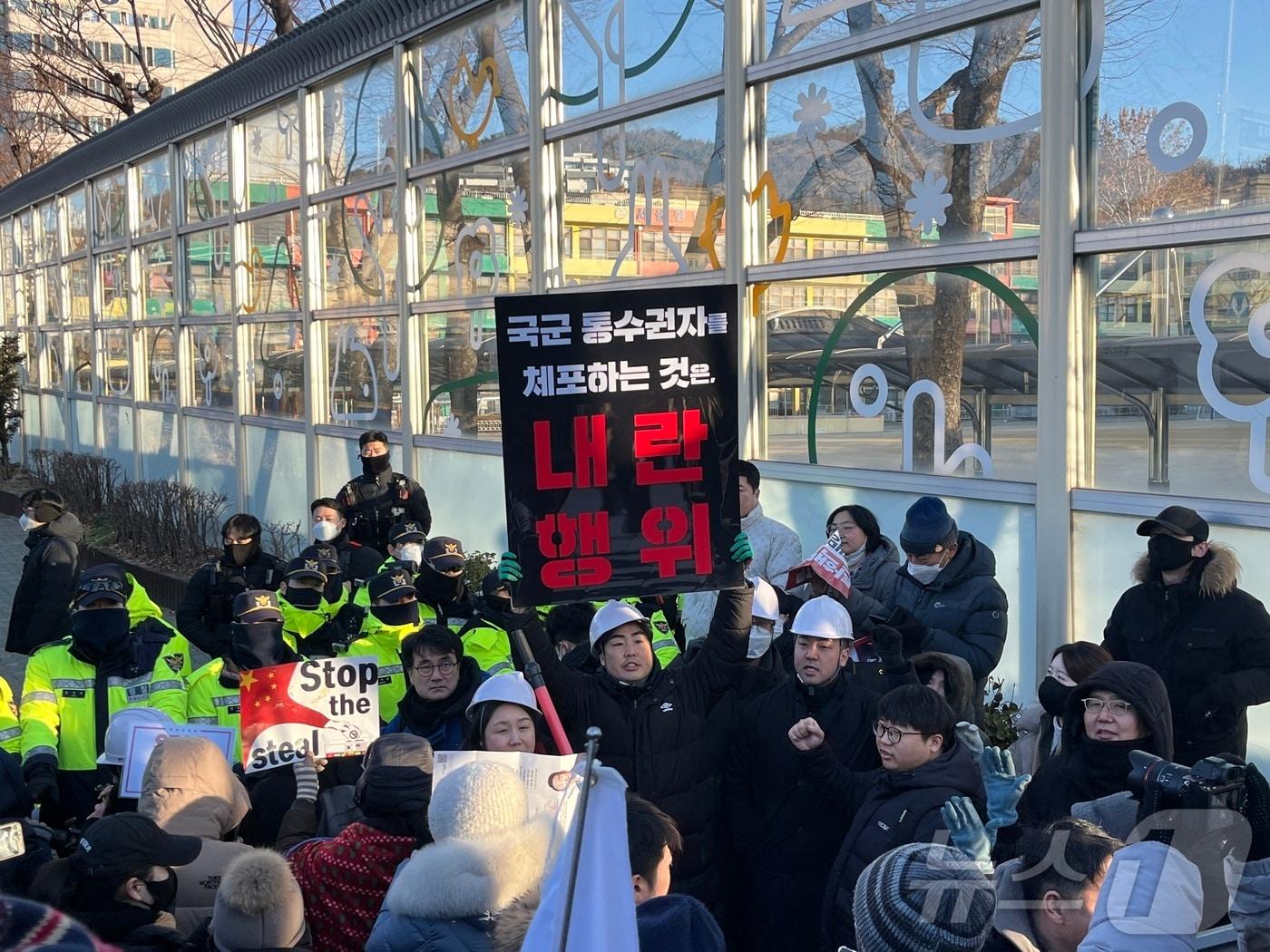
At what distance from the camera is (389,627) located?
6.43 meters

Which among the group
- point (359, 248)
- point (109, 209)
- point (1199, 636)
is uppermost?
point (109, 209)

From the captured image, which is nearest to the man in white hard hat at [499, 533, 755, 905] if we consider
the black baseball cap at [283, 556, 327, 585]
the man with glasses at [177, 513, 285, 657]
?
the black baseball cap at [283, 556, 327, 585]

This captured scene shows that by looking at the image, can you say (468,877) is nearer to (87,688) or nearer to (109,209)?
(87,688)

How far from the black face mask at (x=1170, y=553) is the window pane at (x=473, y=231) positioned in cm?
680

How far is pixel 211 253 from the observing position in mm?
17688

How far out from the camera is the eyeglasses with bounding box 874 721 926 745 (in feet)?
13.2

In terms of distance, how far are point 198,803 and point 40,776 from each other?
1489mm

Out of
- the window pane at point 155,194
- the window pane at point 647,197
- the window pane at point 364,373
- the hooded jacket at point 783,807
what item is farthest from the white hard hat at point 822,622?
the window pane at point 155,194

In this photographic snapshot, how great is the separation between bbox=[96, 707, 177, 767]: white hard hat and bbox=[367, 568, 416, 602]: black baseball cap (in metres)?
1.56

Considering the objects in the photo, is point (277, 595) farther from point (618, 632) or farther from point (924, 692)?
point (924, 692)

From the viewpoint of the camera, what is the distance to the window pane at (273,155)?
49.9ft

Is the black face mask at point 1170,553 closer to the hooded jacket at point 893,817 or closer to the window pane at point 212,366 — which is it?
the hooded jacket at point 893,817

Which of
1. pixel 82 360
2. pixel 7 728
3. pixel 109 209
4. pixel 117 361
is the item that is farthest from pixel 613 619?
pixel 82 360

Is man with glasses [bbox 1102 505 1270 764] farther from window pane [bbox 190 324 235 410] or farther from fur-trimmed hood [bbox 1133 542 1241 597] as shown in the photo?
window pane [bbox 190 324 235 410]
